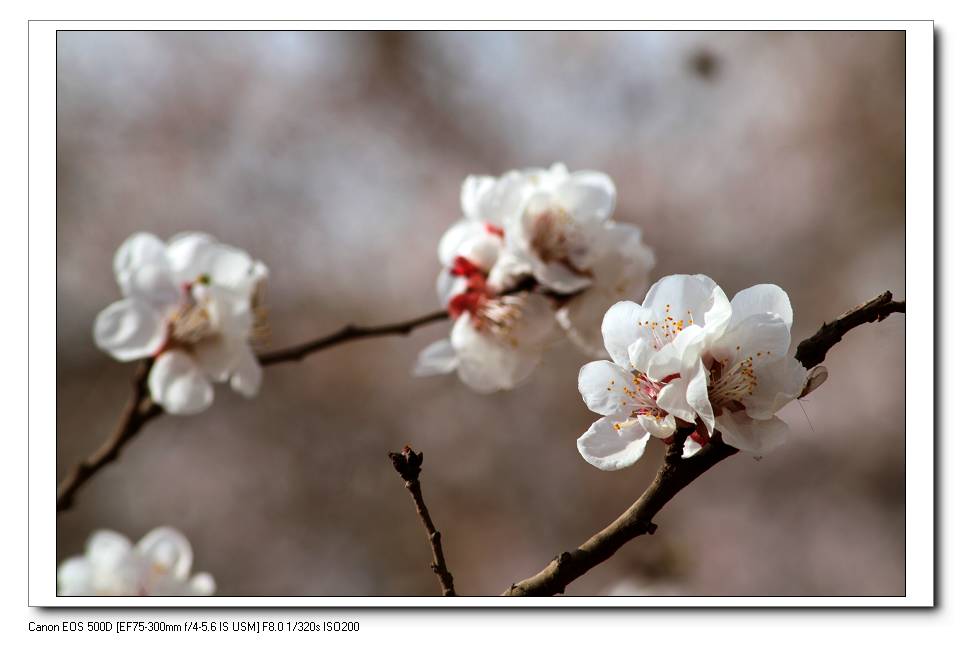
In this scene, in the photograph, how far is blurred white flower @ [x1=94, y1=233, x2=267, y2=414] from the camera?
2.85 feet

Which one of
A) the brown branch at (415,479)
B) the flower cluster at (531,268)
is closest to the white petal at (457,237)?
the flower cluster at (531,268)

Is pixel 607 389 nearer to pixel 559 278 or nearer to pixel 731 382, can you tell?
pixel 731 382

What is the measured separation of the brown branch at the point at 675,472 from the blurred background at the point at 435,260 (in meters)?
0.89

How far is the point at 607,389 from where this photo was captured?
604 mm

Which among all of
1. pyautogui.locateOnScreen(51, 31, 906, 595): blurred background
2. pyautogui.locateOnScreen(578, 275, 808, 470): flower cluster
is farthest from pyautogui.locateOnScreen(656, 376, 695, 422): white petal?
pyautogui.locateOnScreen(51, 31, 906, 595): blurred background

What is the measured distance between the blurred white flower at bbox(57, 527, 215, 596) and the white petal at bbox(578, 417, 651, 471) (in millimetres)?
486

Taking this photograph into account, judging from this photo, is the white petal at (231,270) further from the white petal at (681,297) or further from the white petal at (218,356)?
the white petal at (681,297)

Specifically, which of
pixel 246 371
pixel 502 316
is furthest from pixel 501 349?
pixel 246 371

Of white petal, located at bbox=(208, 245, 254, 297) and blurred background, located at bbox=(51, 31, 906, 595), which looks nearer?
white petal, located at bbox=(208, 245, 254, 297)

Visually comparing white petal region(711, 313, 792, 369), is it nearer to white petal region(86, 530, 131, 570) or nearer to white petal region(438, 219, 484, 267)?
white petal region(438, 219, 484, 267)

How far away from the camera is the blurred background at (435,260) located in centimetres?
155
